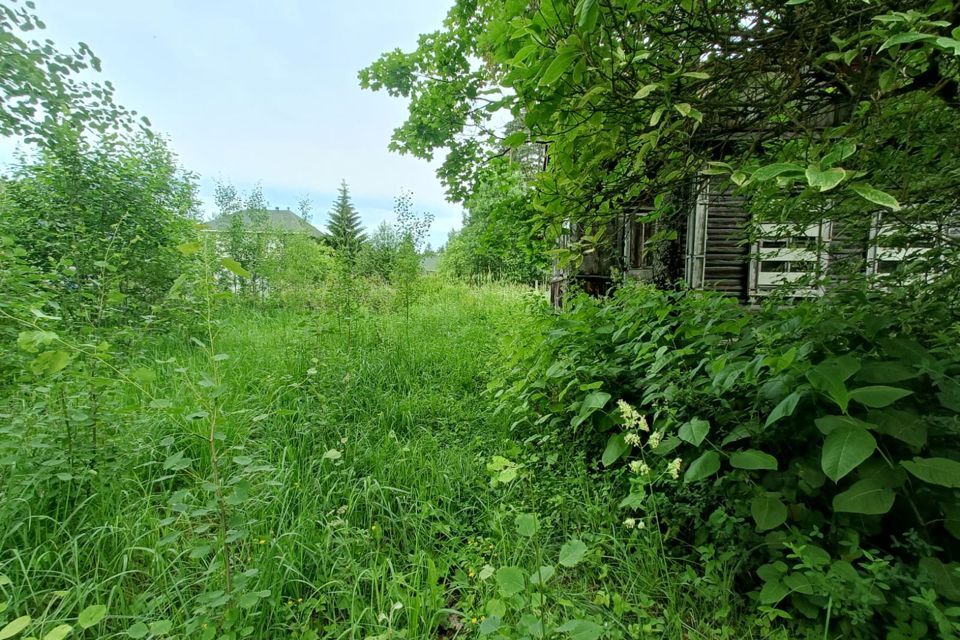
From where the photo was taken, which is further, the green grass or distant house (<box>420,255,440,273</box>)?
distant house (<box>420,255,440,273</box>)

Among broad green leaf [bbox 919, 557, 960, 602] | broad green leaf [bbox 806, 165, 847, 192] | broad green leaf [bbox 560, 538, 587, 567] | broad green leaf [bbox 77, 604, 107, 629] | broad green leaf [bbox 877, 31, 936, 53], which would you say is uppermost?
broad green leaf [bbox 877, 31, 936, 53]

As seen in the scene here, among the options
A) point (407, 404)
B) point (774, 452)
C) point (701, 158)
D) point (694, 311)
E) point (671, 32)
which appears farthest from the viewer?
point (407, 404)

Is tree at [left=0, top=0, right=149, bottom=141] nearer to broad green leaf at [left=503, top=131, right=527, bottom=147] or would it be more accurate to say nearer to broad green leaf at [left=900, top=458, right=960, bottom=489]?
broad green leaf at [left=503, top=131, right=527, bottom=147]

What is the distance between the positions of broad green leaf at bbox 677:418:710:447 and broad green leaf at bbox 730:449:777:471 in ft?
0.35

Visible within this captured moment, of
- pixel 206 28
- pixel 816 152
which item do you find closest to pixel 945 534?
pixel 816 152

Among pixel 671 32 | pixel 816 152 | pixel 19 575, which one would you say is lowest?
pixel 19 575

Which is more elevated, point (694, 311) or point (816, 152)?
point (816, 152)

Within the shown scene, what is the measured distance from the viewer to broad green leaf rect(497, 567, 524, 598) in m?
0.80

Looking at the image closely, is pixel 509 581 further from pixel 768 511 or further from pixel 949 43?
pixel 949 43

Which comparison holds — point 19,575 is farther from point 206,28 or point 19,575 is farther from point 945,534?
point 206,28

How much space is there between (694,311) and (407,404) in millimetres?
1985

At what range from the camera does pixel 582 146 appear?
1408 millimetres

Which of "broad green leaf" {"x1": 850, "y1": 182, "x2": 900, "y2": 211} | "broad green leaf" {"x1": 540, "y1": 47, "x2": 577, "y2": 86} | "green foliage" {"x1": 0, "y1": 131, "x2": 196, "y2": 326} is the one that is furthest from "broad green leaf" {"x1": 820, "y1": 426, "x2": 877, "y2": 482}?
"green foliage" {"x1": 0, "y1": 131, "x2": 196, "y2": 326}

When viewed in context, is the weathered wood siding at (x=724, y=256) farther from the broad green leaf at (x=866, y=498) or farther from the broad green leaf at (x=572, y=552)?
the broad green leaf at (x=572, y=552)
